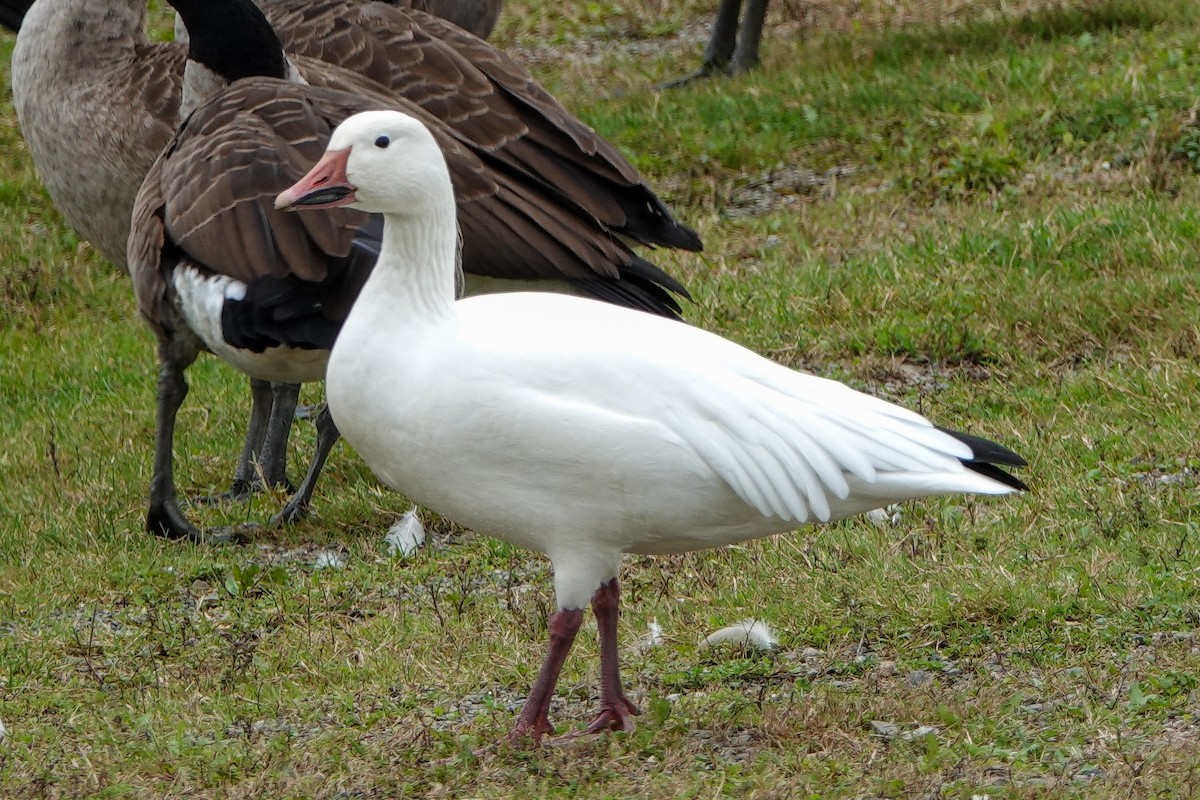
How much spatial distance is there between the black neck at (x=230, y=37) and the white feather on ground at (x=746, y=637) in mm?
3163

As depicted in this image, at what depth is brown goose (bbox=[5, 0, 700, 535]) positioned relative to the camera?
6464 mm

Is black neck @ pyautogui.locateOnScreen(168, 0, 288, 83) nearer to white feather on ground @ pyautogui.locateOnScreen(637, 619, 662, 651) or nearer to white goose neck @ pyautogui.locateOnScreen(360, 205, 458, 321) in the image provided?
white goose neck @ pyautogui.locateOnScreen(360, 205, 458, 321)

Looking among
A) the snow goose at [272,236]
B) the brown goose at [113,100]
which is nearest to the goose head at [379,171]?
the snow goose at [272,236]

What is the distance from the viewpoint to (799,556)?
525 cm

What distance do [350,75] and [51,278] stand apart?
335 cm

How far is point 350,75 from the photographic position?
22.4 ft

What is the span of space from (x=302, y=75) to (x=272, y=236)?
1.56m

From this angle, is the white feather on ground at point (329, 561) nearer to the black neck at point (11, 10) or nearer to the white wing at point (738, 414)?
the white wing at point (738, 414)

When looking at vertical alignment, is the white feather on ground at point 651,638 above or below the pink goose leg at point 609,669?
below

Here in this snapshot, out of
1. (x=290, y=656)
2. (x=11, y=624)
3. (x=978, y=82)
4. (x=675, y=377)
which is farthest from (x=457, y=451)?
(x=978, y=82)

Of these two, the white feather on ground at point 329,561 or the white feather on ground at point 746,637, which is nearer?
the white feather on ground at point 746,637

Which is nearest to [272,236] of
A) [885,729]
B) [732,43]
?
[885,729]

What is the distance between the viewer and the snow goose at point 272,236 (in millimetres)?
5324

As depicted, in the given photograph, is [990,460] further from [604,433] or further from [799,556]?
[799,556]
